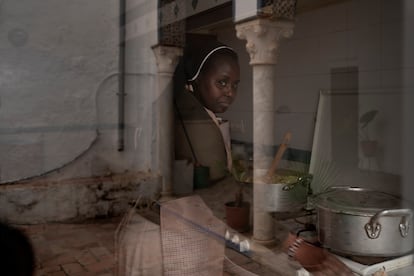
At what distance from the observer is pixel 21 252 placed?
70cm

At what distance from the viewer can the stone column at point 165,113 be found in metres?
2.84

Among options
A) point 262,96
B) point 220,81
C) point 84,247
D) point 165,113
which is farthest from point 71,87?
point 262,96

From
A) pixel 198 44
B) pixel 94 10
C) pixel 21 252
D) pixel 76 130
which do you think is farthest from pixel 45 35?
pixel 21 252

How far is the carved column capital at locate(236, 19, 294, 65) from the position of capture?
7.52 feet

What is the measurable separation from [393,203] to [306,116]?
1482mm

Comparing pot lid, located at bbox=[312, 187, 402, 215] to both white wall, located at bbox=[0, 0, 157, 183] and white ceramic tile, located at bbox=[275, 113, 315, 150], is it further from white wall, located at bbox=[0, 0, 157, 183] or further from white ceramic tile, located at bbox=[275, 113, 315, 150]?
white wall, located at bbox=[0, 0, 157, 183]

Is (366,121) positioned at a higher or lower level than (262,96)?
lower

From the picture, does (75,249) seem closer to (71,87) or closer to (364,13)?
(71,87)

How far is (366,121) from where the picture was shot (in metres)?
2.46

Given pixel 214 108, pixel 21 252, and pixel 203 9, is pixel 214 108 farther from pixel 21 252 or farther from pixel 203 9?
pixel 21 252

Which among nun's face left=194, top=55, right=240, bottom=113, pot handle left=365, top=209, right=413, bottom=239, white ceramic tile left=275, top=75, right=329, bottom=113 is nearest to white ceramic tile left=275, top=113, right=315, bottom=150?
white ceramic tile left=275, top=75, right=329, bottom=113

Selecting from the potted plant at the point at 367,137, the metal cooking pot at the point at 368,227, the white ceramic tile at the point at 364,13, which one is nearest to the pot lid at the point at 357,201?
the metal cooking pot at the point at 368,227

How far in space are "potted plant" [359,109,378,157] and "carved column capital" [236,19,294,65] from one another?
65cm

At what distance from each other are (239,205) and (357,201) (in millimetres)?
1373
